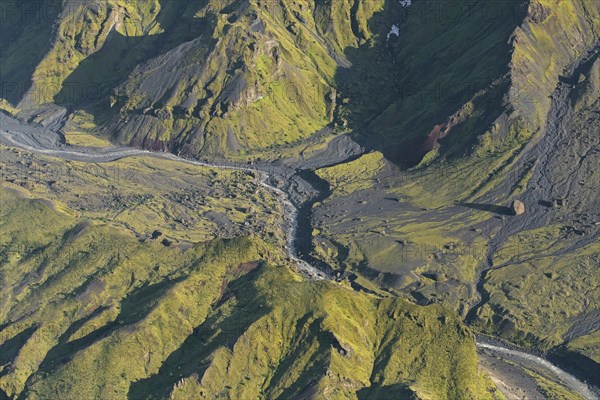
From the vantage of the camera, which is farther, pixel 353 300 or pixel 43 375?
pixel 353 300

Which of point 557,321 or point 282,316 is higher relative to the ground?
point 282,316

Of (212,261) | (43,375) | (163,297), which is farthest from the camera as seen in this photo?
(212,261)

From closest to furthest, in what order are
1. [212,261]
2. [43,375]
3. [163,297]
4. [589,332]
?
[43,375] → [163,297] → [212,261] → [589,332]

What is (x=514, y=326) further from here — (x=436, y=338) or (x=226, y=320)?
(x=226, y=320)

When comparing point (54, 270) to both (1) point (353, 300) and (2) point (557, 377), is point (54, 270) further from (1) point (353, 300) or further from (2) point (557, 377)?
(2) point (557, 377)

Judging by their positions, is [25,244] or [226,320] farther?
[25,244]

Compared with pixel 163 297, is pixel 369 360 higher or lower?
lower

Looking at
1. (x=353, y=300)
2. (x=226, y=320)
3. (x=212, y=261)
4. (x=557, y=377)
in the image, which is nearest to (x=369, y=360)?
(x=353, y=300)

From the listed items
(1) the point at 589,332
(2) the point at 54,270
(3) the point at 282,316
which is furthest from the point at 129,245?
(1) the point at 589,332

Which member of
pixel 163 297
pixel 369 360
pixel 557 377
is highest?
pixel 163 297
